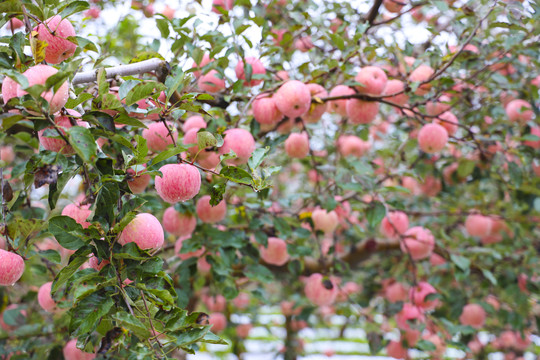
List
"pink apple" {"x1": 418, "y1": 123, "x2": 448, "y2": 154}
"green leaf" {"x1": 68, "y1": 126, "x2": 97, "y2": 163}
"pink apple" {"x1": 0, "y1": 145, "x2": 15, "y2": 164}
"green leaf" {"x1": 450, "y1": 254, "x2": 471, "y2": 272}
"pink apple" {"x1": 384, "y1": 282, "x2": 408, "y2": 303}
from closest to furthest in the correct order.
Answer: "green leaf" {"x1": 68, "y1": 126, "x2": 97, "y2": 163} < "pink apple" {"x1": 418, "y1": 123, "x2": 448, "y2": 154} < "green leaf" {"x1": 450, "y1": 254, "x2": 471, "y2": 272} < "pink apple" {"x1": 0, "y1": 145, "x2": 15, "y2": 164} < "pink apple" {"x1": 384, "y1": 282, "x2": 408, "y2": 303}

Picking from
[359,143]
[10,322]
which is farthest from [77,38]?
[359,143]

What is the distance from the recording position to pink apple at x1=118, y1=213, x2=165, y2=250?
2.87 feet

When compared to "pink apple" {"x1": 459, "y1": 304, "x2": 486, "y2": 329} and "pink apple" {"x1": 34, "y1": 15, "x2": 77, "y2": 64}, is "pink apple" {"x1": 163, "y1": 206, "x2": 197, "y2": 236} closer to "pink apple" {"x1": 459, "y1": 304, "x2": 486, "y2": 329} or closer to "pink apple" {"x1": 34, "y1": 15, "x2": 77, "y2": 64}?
"pink apple" {"x1": 34, "y1": 15, "x2": 77, "y2": 64}

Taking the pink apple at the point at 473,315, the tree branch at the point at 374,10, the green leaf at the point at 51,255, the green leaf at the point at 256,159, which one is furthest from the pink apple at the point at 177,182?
the pink apple at the point at 473,315

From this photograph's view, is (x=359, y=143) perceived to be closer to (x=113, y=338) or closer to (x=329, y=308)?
(x=329, y=308)

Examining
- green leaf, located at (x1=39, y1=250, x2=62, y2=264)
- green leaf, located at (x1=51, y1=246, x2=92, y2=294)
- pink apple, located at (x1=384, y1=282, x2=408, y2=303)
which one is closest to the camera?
green leaf, located at (x1=51, y1=246, x2=92, y2=294)

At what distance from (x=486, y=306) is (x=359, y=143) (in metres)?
1.06

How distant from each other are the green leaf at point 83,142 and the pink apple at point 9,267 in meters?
0.38

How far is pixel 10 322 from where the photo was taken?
66.3 inches

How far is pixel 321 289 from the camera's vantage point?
1895 millimetres

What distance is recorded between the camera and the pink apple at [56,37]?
96 cm

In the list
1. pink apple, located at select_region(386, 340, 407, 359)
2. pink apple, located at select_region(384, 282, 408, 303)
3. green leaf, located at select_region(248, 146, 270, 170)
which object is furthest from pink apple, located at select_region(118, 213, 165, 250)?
pink apple, located at select_region(384, 282, 408, 303)

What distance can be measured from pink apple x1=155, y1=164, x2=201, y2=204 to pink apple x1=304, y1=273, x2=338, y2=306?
111cm

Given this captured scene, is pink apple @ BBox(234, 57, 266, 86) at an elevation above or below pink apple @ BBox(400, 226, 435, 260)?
above
